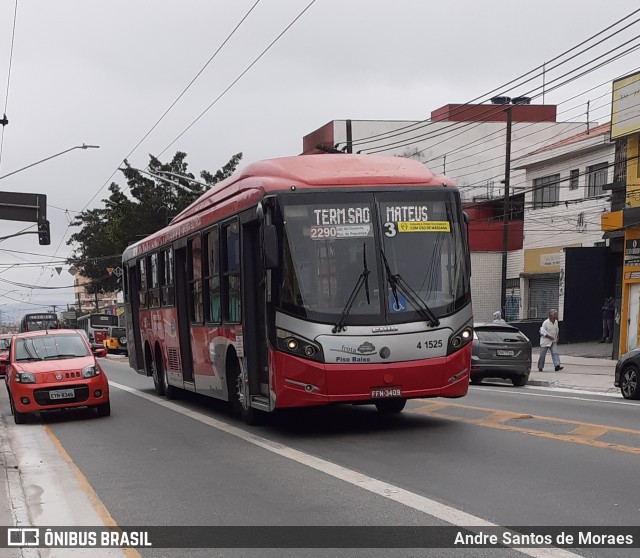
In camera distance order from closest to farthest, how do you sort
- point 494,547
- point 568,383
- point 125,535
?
1. point 494,547
2. point 125,535
3. point 568,383

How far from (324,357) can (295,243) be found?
1436 millimetres

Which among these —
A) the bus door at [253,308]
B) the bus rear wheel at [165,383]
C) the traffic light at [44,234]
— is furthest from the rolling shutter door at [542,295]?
the bus door at [253,308]

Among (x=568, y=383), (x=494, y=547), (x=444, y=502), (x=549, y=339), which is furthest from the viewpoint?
(x=549, y=339)

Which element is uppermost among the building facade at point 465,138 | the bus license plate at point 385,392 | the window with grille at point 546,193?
the building facade at point 465,138

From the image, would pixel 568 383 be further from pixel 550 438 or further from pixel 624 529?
pixel 624 529

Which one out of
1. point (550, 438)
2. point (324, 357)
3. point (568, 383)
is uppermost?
point (324, 357)

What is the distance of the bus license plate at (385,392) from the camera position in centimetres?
1095

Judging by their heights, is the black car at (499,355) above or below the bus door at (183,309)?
below

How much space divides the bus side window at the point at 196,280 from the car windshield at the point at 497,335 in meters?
8.62

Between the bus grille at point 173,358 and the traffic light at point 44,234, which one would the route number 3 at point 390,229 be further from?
the traffic light at point 44,234

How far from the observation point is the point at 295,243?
11.1m


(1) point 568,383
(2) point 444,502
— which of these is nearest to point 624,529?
(2) point 444,502

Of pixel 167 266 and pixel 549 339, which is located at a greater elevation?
pixel 167 266

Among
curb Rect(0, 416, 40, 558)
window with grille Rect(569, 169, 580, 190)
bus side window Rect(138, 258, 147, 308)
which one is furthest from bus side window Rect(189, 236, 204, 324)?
window with grille Rect(569, 169, 580, 190)
